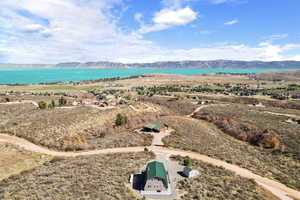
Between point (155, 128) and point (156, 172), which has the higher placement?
point (156, 172)

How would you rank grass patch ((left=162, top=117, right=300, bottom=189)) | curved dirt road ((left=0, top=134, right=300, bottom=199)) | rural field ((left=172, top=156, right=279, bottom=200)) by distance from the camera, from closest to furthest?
rural field ((left=172, top=156, right=279, bottom=200)) < curved dirt road ((left=0, top=134, right=300, bottom=199)) < grass patch ((left=162, top=117, right=300, bottom=189))

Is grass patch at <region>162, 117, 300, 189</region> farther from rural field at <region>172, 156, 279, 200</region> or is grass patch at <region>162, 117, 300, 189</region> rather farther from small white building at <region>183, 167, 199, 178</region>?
small white building at <region>183, 167, 199, 178</region>

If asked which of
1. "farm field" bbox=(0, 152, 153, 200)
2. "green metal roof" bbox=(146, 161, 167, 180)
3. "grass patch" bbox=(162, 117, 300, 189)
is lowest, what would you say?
"grass patch" bbox=(162, 117, 300, 189)

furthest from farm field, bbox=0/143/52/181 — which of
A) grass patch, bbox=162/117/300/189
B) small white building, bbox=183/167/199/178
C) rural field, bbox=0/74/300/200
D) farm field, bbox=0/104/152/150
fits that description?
grass patch, bbox=162/117/300/189

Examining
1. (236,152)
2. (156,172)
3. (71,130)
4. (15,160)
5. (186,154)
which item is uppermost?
(156,172)

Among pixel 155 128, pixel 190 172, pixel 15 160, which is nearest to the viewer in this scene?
pixel 190 172

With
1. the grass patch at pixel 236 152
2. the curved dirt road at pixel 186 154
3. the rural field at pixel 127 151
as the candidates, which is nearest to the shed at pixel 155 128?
the rural field at pixel 127 151

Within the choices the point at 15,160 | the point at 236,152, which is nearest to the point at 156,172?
the point at 236,152

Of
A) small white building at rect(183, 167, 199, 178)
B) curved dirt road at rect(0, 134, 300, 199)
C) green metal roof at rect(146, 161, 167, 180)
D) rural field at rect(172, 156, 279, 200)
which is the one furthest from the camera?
small white building at rect(183, 167, 199, 178)

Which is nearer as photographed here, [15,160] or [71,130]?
[15,160]

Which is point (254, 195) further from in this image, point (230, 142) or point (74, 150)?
point (74, 150)

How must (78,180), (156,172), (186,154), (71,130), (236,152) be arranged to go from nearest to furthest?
(156,172), (78,180), (186,154), (236,152), (71,130)

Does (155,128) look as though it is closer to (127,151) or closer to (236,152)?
(127,151)
